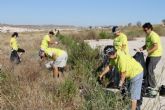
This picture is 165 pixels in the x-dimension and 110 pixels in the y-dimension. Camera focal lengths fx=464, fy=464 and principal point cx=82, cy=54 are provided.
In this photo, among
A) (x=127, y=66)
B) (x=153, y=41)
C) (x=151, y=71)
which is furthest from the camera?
(x=151, y=71)

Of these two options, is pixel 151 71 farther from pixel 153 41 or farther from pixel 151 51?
pixel 153 41

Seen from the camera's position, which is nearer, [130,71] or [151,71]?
[130,71]

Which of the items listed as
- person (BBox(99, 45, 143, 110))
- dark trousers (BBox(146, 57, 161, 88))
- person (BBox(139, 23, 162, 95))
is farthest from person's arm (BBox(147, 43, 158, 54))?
person (BBox(99, 45, 143, 110))

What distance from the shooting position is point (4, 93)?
30.5 feet

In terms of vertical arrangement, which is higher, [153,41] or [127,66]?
[153,41]

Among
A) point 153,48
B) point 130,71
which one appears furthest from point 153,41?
point 130,71

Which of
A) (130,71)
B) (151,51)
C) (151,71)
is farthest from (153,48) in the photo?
(130,71)

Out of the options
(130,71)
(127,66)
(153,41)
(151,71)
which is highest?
(153,41)

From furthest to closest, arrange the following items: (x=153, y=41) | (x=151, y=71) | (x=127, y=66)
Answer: (x=151, y=71) → (x=153, y=41) → (x=127, y=66)

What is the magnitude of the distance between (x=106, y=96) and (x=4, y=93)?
233 centimetres

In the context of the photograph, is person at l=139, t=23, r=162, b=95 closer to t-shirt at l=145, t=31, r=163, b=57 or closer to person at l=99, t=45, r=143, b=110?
t-shirt at l=145, t=31, r=163, b=57

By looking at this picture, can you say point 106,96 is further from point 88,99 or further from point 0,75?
point 0,75

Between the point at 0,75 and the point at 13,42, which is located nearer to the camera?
the point at 0,75

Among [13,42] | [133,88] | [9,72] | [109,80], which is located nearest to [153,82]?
[109,80]
